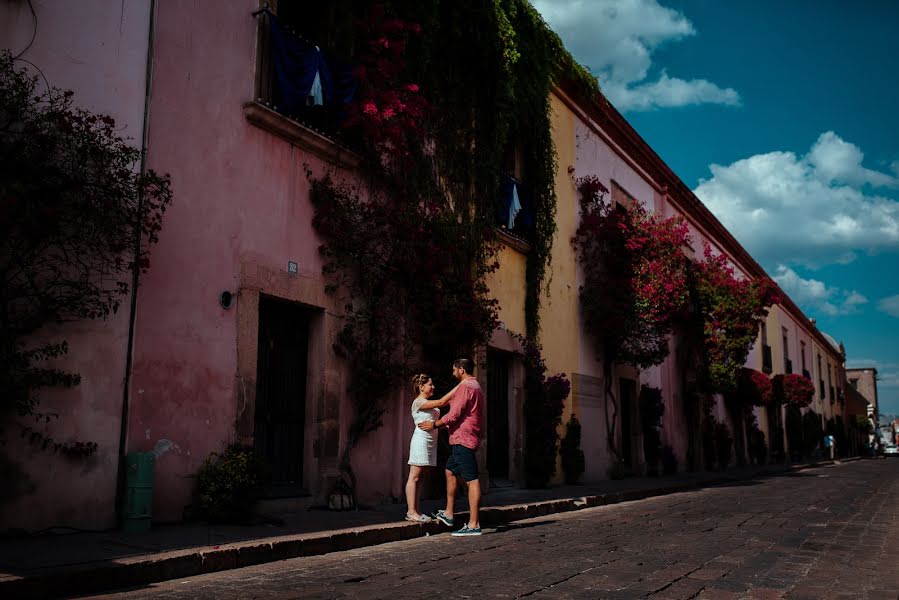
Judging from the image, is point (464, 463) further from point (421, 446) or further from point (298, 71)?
point (298, 71)

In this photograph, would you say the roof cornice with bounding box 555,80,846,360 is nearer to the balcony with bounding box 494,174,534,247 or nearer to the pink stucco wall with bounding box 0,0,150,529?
the balcony with bounding box 494,174,534,247

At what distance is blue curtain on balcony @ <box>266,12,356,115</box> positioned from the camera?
29.1ft

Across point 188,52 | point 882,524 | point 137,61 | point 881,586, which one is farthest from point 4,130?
point 882,524

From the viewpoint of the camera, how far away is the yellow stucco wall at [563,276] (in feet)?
48.9

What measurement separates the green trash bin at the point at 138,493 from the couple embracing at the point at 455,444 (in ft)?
8.37

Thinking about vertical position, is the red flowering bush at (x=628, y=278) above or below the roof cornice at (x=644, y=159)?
below

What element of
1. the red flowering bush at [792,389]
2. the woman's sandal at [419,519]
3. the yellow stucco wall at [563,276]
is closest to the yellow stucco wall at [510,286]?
the yellow stucco wall at [563,276]

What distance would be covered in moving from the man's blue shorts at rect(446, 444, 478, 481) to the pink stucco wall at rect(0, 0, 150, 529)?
3.25 metres

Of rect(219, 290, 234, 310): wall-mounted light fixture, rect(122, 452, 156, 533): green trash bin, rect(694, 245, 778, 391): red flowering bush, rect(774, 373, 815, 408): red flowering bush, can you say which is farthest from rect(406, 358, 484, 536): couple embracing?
rect(774, 373, 815, 408): red flowering bush

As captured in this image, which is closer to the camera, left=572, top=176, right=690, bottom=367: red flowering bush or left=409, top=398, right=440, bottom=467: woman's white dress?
left=409, top=398, right=440, bottom=467: woman's white dress

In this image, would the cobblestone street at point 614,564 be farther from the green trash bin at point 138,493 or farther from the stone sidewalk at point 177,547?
the green trash bin at point 138,493

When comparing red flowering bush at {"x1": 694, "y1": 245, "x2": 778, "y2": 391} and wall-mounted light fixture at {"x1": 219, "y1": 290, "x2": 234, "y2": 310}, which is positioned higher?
red flowering bush at {"x1": 694, "y1": 245, "x2": 778, "y2": 391}

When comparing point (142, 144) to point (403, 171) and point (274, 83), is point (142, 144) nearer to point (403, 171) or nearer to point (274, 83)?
point (274, 83)

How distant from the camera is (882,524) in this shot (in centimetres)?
909
